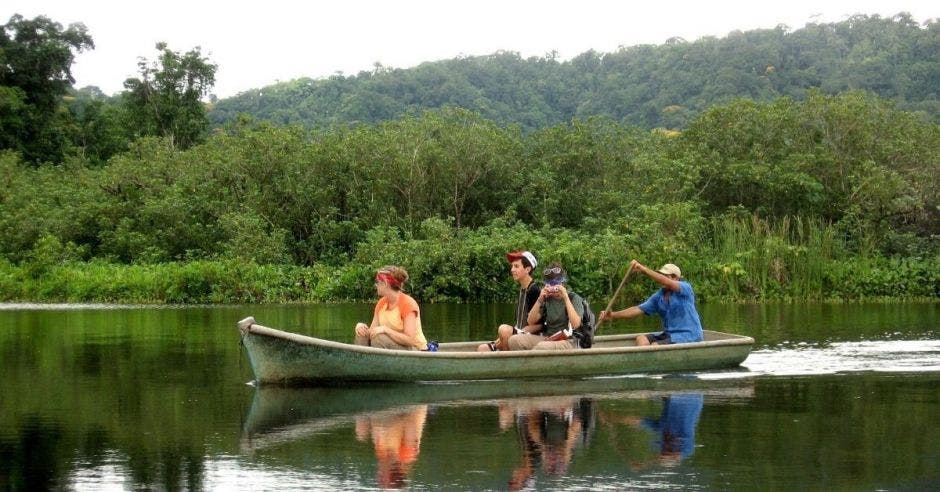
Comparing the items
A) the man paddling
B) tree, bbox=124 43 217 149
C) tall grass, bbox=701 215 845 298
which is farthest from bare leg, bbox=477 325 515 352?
tree, bbox=124 43 217 149

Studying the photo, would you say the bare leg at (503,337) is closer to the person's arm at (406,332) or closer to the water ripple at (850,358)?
the person's arm at (406,332)

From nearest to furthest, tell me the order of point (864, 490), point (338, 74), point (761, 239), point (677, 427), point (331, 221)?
point (864, 490) < point (677, 427) < point (761, 239) < point (331, 221) < point (338, 74)

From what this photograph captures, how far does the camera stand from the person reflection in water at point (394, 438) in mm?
8016

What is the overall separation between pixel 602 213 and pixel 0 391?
22.6 m

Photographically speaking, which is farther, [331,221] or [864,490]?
[331,221]

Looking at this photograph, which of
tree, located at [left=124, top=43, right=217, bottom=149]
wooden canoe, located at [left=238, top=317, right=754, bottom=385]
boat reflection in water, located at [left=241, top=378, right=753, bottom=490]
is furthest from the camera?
tree, located at [left=124, top=43, right=217, bottom=149]

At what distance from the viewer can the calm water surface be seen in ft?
26.2

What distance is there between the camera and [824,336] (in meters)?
18.4

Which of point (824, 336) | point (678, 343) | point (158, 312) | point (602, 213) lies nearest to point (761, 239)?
point (602, 213)

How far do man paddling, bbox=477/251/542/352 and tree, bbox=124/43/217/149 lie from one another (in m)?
36.1

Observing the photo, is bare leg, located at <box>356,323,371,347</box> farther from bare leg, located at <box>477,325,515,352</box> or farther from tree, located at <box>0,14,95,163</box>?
tree, located at <box>0,14,95,163</box>

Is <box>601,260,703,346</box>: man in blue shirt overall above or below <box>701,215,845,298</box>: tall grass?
below

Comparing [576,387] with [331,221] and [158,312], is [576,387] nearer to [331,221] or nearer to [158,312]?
[158,312]

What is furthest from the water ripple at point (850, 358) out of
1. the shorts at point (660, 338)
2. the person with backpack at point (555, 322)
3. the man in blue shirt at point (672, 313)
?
the person with backpack at point (555, 322)
